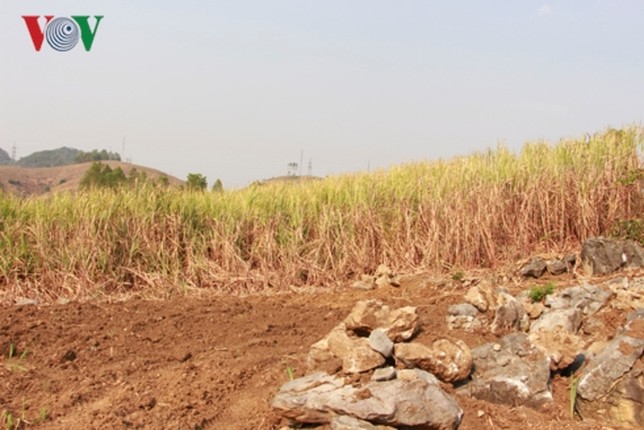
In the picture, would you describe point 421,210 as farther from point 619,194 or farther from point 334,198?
point 619,194

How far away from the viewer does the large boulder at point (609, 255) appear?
212 inches

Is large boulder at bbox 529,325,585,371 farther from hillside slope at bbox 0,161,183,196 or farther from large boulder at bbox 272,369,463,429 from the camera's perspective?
hillside slope at bbox 0,161,183,196

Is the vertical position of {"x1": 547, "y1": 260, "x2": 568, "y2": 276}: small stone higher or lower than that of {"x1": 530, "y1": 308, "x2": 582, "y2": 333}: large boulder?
higher

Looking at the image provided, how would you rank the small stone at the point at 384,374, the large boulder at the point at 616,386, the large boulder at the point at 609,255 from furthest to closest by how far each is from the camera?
1. the large boulder at the point at 609,255
2. the large boulder at the point at 616,386
3. the small stone at the point at 384,374

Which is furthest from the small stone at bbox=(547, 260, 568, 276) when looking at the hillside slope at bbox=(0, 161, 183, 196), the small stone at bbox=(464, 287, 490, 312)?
the hillside slope at bbox=(0, 161, 183, 196)

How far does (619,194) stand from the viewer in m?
6.53

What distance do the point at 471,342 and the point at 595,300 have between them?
3.68ft

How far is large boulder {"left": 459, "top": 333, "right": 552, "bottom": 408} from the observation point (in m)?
2.93

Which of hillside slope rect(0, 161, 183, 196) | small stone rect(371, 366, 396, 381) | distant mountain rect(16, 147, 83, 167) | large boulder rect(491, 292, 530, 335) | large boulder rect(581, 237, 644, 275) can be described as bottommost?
small stone rect(371, 366, 396, 381)

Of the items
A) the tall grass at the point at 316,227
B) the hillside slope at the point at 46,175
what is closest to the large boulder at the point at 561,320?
the tall grass at the point at 316,227

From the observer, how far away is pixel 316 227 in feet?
22.5

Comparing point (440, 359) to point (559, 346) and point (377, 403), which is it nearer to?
point (377, 403)

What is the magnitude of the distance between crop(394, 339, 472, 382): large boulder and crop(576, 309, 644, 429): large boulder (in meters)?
0.56

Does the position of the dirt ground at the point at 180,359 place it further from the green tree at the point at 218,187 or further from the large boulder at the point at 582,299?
the green tree at the point at 218,187
